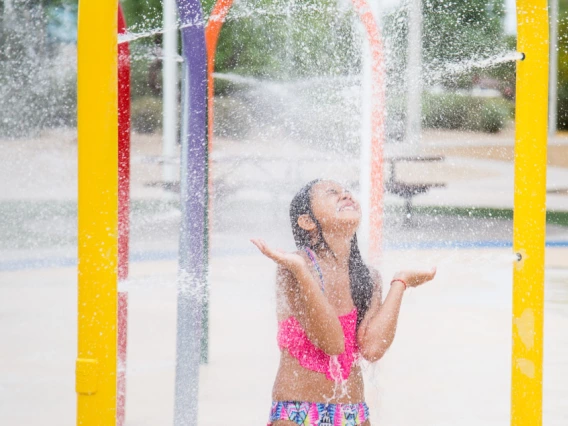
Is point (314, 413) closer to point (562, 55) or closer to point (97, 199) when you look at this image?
point (97, 199)

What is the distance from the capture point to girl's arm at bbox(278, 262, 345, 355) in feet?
5.70

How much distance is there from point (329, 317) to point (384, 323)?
0.13 m

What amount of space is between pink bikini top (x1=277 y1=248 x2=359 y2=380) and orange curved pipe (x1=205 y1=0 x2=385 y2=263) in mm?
1167

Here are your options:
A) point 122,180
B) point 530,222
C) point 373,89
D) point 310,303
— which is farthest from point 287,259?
point 373,89

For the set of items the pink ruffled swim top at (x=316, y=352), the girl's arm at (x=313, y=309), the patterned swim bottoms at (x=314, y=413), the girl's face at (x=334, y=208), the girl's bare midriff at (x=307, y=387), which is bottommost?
the patterned swim bottoms at (x=314, y=413)

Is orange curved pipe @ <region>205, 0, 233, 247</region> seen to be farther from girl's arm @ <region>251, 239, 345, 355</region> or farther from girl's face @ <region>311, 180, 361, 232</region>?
girl's arm @ <region>251, 239, 345, 355</region>

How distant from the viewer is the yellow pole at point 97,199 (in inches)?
67.7

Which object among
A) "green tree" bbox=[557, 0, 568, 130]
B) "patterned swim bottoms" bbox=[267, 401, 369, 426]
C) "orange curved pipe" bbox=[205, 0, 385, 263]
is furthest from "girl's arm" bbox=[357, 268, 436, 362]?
"green tree" bbox=[557, 0, 568, 130]

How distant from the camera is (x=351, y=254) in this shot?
6.42 feet

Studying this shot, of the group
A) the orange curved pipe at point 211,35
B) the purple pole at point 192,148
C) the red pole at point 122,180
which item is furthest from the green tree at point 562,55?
the red pole at point 122,180

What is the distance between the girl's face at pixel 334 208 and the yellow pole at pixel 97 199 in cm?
42

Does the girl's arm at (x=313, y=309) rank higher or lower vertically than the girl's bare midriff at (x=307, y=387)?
higher

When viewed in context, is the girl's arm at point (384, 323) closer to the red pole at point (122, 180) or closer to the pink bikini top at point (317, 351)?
the pink bikini top at point (317, 351)

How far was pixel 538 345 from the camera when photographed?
1.92m
